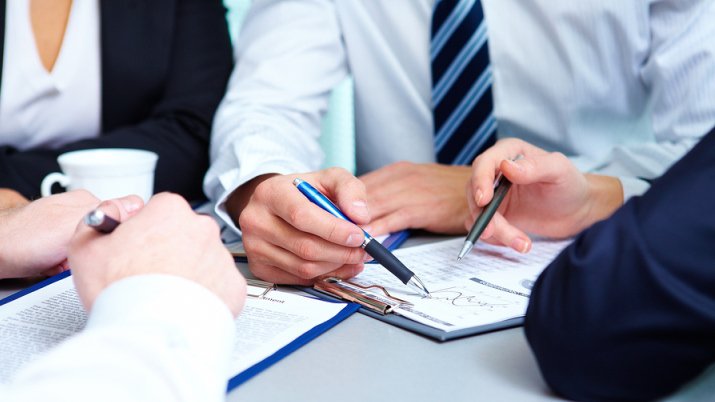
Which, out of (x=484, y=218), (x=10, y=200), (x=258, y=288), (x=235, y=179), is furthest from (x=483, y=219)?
(x=10, y=200)

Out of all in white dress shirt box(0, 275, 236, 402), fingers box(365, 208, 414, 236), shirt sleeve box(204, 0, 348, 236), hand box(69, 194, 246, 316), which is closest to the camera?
white dress shirt box(0, 275, 236, 402)

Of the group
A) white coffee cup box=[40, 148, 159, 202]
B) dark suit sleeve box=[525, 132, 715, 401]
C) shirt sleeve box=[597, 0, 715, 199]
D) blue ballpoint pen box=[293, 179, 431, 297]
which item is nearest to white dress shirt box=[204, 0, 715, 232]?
shirt sleeve box=[597, 0, 715, 199]

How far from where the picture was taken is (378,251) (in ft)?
2.49

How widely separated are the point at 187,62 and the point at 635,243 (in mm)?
1038

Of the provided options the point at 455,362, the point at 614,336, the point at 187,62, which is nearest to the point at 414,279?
the point at 455,362

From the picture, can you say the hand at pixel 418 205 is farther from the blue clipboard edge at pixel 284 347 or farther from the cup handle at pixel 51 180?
the cup handle at pixel 51 180

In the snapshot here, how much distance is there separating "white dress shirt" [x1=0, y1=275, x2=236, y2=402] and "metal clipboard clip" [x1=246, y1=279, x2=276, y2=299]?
0.22 meters

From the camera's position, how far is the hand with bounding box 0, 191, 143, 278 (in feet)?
2.55

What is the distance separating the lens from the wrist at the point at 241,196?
101 cm

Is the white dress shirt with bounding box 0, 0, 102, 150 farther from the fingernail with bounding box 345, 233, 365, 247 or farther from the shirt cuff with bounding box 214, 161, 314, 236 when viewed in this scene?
the fingernail with bounding box 345, 233, 365, 247

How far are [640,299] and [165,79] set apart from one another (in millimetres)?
1059

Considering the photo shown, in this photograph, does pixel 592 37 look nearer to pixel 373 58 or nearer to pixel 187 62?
pixel 373 58

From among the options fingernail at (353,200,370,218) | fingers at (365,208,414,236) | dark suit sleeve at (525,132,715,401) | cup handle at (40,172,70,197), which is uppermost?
dark suit sleeve at (525,132,715,401)

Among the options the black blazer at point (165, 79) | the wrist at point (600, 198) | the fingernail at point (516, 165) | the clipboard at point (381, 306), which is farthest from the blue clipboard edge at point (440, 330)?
the black blazer at point (165, 79)
